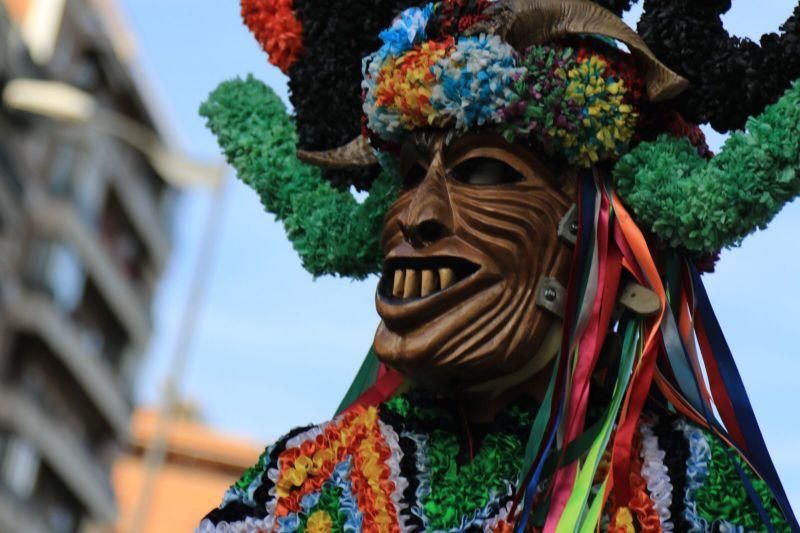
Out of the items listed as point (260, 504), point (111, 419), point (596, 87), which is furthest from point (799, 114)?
point (111, 419)

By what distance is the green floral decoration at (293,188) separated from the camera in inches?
171

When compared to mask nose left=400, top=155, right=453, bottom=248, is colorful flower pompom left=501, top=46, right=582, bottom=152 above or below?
above

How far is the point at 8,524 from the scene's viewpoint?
3084 centimetres

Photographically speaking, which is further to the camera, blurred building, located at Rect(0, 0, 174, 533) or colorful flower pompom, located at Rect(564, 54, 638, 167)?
blurred building, located at Rect(0, 0, 174, 533)

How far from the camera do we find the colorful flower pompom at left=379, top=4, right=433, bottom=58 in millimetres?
4082

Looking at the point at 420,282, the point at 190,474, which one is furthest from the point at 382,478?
the point at 190,474

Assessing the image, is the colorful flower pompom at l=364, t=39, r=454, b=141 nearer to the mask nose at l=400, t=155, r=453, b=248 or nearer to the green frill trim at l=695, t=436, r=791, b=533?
the mask nose at l=400, t=155, r=453, b=248

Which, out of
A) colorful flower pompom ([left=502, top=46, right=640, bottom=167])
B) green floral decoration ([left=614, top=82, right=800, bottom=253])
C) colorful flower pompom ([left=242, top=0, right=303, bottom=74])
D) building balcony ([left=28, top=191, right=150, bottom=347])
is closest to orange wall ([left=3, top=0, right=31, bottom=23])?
building balcony ([left=28, top=191, right=150, bottom=347])

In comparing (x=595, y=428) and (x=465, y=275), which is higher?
(x=465, y=275)

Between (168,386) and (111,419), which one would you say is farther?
(111,419)

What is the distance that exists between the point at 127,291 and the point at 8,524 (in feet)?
26.1

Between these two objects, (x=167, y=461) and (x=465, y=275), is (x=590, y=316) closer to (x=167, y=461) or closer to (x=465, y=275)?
(x=465, y=275)

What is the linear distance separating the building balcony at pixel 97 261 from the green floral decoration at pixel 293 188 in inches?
1207

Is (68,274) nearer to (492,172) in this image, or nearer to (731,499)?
(492,172)
